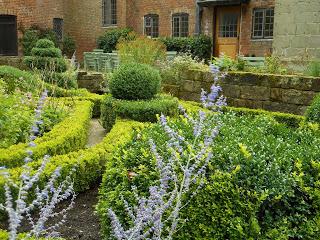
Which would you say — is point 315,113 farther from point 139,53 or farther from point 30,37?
point 30,37

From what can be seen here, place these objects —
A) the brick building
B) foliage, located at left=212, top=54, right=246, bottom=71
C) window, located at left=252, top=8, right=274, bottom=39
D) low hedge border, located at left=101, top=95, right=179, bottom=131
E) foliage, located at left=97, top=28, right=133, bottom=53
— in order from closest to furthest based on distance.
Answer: low hedge border, located at left=101, top=95, right=179, bottom=131
foliage, located at left=212, top=54, right=246, bottom=71
window, located at left=252, top=8, right=274, bottom=39
the brick building
foliage, located at left=97, top=28, right=133, bottom=53

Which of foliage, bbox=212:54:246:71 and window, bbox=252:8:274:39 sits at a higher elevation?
window, bbox=252:8:274:39

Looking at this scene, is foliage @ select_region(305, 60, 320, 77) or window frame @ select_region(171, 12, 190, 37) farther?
window frame @ select_region(171, 12, 190, 37)

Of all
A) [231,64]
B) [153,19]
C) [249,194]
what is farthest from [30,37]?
[249,194]

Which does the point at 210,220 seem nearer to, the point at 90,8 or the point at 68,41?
the point at 68,41

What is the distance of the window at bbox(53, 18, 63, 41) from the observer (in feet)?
74.3

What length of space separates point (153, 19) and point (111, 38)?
2473 mm

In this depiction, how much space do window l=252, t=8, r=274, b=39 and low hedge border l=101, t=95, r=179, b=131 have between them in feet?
36.9

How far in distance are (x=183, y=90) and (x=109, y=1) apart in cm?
1521

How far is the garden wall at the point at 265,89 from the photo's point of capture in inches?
319

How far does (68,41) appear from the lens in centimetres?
2250

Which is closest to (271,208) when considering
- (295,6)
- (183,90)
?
(183,90)

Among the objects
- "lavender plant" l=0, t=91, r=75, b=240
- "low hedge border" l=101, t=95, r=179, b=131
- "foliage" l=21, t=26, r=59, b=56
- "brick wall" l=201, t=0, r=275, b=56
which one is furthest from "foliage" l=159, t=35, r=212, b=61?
"lavender plant" l=0, t=91, r=75, b=240

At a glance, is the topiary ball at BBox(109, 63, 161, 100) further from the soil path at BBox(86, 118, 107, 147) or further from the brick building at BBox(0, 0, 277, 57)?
the brick building at BBox(0, 0, 277, 57)
